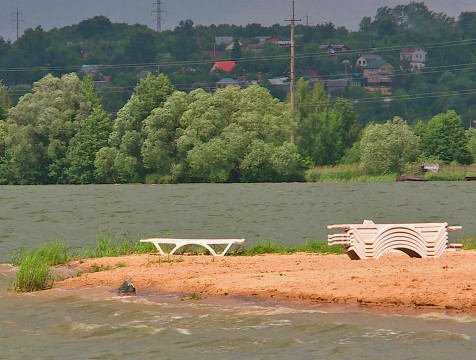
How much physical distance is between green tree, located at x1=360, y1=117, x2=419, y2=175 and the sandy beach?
89.9 metres

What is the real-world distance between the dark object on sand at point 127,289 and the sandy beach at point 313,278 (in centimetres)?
58

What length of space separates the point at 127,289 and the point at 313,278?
466 centimetres

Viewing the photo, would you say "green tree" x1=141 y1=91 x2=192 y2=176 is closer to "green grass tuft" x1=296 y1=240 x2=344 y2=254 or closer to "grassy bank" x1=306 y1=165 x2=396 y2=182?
"grassy bank" x1=306 y1=165 x2=396 y2=182

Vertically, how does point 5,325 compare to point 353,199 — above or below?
above

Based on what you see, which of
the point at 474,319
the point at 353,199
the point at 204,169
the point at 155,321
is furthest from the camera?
the point at 204,169

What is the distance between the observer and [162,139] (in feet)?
338

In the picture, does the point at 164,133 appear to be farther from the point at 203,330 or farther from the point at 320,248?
the point at 203,330

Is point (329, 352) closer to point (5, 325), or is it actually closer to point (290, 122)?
point (5, 325)

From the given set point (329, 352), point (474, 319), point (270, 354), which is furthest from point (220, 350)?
point (474, 319)

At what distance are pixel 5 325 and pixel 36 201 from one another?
62.7 meters

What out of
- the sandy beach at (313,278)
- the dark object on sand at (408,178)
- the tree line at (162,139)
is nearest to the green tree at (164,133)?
the tree line at (162,139)

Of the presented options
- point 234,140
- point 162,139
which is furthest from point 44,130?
point 234,140

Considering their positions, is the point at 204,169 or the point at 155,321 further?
the point at 204,169

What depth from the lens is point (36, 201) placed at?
80625 mm
